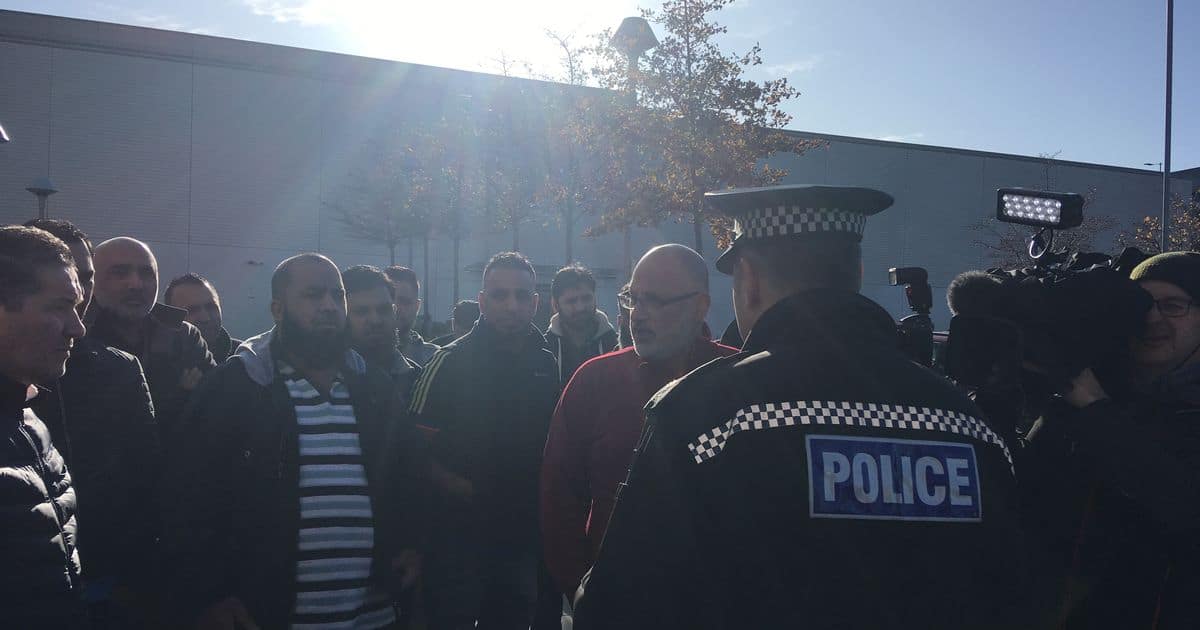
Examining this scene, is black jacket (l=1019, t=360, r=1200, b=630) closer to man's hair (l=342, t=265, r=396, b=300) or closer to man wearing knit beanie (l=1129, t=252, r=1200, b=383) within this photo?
man wearing knit beanie (l=1129, t=252, r=1200, b=383)

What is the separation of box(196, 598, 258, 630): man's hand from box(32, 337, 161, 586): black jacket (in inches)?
11.2

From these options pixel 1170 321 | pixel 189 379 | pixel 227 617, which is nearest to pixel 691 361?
pixel 1170 321

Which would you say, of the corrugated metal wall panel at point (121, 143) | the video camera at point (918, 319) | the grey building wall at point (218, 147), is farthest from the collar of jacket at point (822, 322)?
the corrugated metal wall panel at point (121, 143)

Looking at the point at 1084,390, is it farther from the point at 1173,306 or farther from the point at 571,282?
the point at 571,282

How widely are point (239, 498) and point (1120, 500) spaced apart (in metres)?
2.95

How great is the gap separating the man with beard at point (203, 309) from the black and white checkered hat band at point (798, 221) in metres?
4.80

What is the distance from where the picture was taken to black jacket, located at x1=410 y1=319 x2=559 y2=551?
163 inches

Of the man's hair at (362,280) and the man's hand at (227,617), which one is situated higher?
the man's hair at (362,280)

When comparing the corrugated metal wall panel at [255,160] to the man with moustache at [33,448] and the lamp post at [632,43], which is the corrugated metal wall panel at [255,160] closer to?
the lamp post at [632,43]

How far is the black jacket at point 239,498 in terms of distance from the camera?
2957 millimetres

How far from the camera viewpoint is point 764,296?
186cm

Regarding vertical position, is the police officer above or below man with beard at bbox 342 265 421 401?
below

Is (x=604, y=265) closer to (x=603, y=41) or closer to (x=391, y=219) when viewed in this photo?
(x=391, y=219)

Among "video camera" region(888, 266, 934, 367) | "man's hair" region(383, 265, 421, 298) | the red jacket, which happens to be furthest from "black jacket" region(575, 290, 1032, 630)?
"man's hair" region(383, 265, 421, 298)
